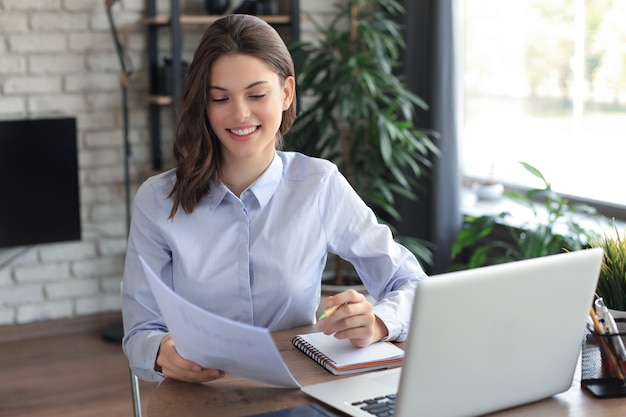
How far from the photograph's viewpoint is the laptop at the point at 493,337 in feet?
3.76

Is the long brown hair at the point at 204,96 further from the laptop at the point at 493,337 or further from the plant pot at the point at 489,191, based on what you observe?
the plant pot at the point at 489,191

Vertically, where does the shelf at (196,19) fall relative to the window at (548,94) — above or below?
above

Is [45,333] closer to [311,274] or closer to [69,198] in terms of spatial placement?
[69,198]

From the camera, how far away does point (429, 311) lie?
1.13m

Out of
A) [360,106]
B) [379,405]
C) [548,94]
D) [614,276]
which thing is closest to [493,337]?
[379,405]

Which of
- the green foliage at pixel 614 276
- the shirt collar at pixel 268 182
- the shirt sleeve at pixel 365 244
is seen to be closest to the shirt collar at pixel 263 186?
the shirt collar at pixel 268 182

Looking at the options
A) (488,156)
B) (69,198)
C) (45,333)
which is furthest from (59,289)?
(488,156)

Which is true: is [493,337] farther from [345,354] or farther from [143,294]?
[143,294]

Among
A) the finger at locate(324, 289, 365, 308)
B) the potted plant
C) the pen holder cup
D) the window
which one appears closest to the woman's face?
the finger at locate(324, 289, 365, 308)

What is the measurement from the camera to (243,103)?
1713 mm

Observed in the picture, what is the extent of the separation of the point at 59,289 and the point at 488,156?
6.71 ft

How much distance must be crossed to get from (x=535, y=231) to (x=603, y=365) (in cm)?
177

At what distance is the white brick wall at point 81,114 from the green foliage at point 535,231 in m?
1.46

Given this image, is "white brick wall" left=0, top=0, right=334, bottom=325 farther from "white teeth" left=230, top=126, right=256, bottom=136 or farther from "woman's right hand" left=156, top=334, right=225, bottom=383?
"woman's right hand" left=156, top=334, right=225, bottom=383
